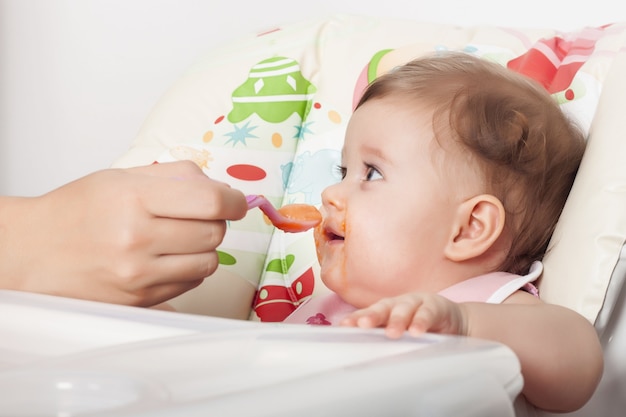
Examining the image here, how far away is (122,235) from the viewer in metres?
0.80

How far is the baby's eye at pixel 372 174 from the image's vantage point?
102 cm

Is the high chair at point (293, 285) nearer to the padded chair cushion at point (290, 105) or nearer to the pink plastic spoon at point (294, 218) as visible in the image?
the padded chair cushion at point (290, 105)

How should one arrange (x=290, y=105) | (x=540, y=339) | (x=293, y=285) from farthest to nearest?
(x=290, y=105) → (x=293, y=285) → (x=540, y=339)

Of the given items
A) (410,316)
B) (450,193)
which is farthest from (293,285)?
(410,316)

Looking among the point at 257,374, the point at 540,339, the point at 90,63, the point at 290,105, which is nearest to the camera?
the point at 257,374

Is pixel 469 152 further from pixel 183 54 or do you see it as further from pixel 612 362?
pixel 183 54

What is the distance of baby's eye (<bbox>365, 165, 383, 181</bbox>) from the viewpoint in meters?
1.02

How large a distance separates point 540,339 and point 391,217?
275mm

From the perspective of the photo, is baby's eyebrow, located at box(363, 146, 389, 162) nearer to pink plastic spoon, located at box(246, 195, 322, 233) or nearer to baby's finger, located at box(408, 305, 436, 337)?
pink plastic spoon, located at box(246, 195, 322, 233)

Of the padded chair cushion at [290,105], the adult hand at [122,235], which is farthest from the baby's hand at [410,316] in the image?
the padded chair cushion at [290,105]

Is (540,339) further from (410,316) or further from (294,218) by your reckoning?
(294,218)

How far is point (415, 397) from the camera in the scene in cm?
45

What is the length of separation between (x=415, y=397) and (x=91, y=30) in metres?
1.61

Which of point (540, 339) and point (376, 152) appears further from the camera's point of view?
point (376, 152)
